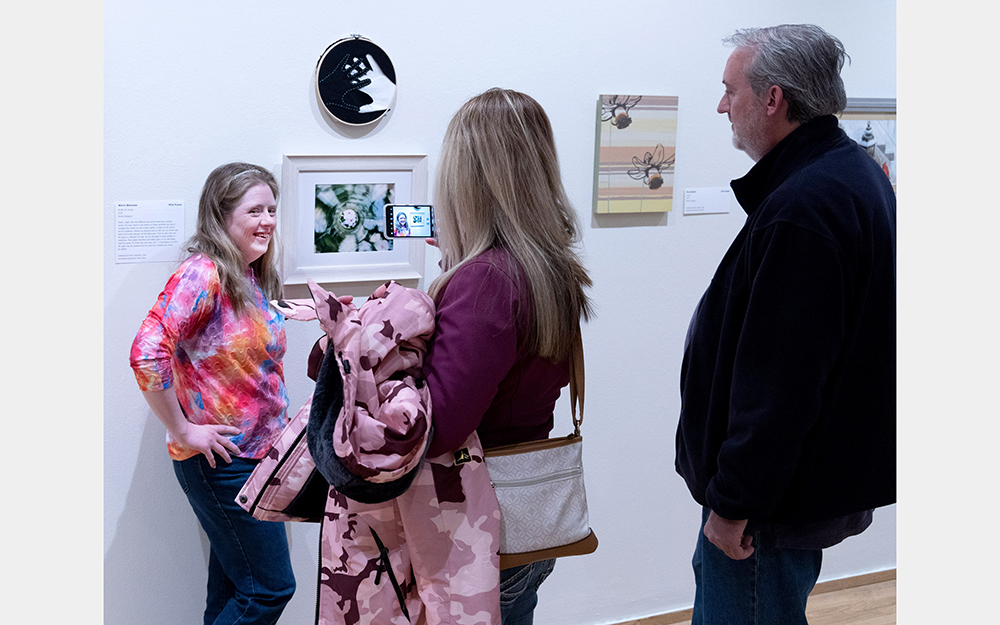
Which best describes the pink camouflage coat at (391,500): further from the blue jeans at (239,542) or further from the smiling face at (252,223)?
the smiling face at (252,223)

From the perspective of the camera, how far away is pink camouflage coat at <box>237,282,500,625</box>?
1410 millimetres

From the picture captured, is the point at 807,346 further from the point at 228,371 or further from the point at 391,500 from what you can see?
the point at 228,371

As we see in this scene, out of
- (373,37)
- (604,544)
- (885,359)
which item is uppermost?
(373,37)

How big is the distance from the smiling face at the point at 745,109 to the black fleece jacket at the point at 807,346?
0.05 m

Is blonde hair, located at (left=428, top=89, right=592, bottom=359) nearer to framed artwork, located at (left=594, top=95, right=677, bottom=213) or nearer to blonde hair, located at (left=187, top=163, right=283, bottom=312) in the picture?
blonde hair, located at (left=187, top=163, right=283, bottom=312)

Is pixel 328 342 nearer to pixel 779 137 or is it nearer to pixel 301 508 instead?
pixel 301 508

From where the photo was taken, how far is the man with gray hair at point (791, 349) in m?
1.51

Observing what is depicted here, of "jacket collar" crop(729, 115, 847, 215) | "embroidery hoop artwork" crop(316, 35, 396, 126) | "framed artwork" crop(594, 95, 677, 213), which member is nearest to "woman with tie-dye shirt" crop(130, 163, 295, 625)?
"embroidery hoop artwork" crop(316, 35, 396, 126)

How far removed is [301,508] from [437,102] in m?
1.52

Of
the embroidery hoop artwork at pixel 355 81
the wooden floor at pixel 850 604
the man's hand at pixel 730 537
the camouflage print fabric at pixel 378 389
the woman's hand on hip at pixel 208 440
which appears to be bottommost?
the wooden floor at pixel 850 604

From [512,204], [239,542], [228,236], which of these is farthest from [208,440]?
[512,204]

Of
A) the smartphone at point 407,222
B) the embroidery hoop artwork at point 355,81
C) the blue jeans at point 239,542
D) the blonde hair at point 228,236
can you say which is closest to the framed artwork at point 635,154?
the embroidery hoop artwork at point 355,81

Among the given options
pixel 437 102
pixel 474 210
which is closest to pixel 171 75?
pixel 437 102

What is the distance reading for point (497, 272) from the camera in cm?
149
